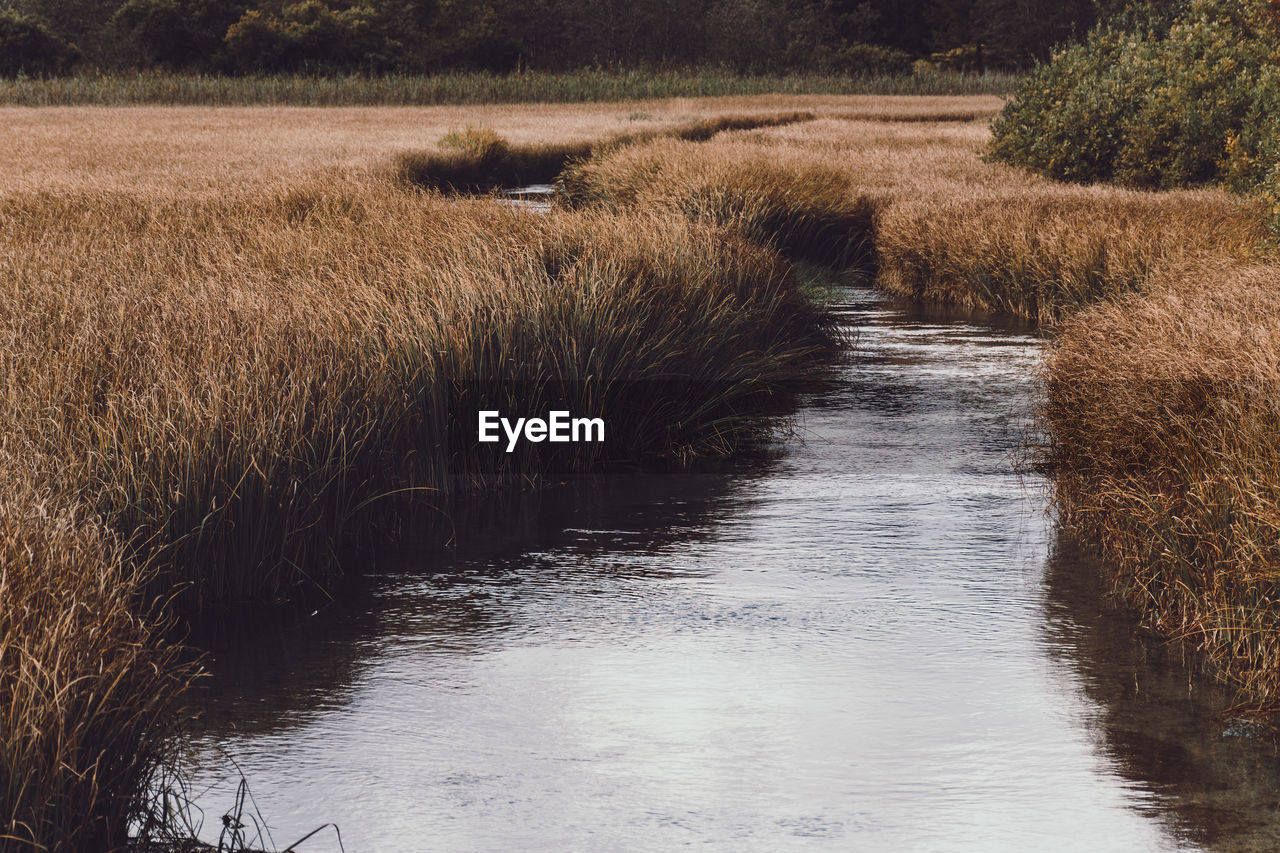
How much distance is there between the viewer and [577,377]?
9.67 m

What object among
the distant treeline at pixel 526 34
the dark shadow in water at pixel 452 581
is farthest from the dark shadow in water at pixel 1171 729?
the distant treeline at pixel 526 34

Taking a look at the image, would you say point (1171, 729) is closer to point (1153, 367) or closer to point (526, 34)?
point (1153, 367)

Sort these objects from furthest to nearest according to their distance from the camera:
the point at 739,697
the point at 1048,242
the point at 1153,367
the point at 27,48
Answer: the point at 27,48 < the point at 1048,242 < the point at 1153,367 < the point at 739,697

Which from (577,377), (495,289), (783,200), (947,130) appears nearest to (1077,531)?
(577,377)

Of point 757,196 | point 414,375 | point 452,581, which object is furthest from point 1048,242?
point 452,581

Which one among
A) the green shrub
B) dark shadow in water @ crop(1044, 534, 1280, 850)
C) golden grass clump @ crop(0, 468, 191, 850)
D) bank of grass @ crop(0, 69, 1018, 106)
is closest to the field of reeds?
golden grass clump @ crop(0, 468, 191, 850)

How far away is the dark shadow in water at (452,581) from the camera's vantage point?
19.6ft

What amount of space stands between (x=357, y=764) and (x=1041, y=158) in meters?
19.2

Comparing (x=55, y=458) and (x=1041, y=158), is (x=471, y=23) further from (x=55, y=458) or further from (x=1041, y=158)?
(x=55, y=458)

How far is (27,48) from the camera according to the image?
200ft

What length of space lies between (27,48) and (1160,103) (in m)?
52.9

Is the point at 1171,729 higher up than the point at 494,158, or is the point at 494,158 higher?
the point at 494,158

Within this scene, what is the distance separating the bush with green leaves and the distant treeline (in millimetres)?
39404

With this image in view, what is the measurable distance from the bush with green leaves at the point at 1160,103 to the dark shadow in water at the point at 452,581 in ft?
36.5
